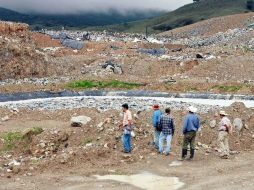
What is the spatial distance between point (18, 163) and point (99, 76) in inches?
932

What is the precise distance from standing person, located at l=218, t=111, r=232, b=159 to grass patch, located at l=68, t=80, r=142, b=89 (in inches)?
730

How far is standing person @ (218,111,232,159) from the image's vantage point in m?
22.3

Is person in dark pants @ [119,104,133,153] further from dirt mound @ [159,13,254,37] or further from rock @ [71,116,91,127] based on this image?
dirt mound @ [159,13,254,37]

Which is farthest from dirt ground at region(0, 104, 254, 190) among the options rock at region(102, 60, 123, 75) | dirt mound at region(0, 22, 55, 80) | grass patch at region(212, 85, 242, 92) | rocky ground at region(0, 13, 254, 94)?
rock at region(102, 60, 123, 75)

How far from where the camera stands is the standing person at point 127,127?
2214cm

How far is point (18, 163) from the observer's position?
70.0 feet

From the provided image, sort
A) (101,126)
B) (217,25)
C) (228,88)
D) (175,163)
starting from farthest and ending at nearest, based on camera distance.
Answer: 1. (217,25)
2. (228,88)
3. (101,126)
4. (175,163)

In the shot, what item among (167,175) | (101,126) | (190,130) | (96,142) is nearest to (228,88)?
(101,126)

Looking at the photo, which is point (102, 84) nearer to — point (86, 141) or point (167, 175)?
point (86, 141)

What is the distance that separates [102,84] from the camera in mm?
41125

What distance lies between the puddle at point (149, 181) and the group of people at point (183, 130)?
2.37 metres

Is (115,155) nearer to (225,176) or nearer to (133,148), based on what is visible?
(133,148)

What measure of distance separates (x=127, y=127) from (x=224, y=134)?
4021 mm

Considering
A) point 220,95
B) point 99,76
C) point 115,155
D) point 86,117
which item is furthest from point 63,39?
point 115,155
